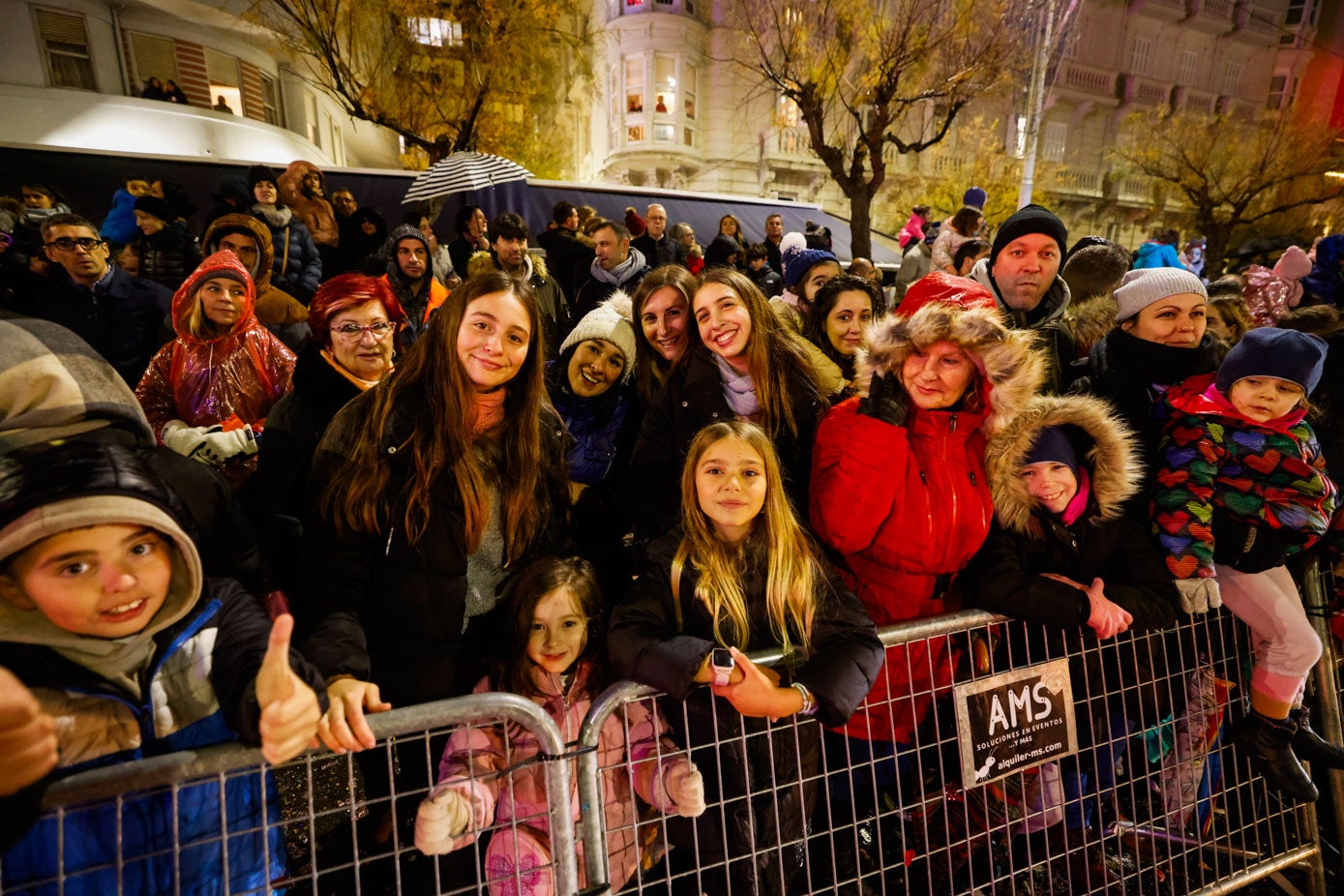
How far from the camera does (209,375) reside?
104 inches

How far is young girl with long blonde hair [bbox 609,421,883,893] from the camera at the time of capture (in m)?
1.82

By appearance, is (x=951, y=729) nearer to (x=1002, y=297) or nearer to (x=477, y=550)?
(x=477, y=550)

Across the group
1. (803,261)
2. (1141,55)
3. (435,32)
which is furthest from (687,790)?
(1141,55)

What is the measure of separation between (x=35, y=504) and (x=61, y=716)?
1.52ft

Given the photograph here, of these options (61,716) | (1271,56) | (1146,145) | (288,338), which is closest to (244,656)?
(61,716)

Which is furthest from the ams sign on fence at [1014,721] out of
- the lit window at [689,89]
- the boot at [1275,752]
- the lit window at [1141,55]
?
the lit window at [1141,55]

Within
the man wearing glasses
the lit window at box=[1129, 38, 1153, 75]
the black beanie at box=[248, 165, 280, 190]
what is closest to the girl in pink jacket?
the man wearing glasses

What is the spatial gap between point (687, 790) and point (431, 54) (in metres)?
17.3

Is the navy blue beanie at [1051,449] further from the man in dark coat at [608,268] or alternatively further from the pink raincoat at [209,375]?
the man in dark coat at [608,268]

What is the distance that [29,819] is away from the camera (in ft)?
3.63

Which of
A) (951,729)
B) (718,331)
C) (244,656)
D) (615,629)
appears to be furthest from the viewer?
(718,331)

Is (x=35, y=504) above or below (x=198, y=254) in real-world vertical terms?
below

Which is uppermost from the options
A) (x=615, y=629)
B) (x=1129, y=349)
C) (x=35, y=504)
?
(x=1129, y=349)

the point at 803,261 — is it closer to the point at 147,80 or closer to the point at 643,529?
the point at 643,529
